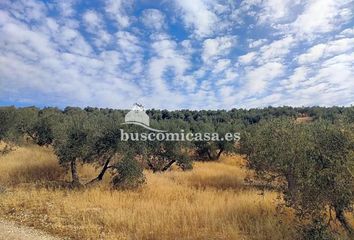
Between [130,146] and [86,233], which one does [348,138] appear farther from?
[130,146]

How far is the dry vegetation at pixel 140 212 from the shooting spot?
31.2 feet

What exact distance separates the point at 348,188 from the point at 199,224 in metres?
4.42

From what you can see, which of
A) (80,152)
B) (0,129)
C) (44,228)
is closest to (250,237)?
(44,228)

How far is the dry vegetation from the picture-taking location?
9.51m

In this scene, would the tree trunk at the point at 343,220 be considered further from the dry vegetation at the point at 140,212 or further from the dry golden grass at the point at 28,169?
the dry golden grass at the point at 28,169

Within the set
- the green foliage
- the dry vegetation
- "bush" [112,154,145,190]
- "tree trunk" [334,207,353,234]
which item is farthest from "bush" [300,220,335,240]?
"bush" [112,154,145,190]

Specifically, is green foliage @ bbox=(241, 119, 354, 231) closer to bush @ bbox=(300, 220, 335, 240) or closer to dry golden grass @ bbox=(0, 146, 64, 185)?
bush @ bbox=(300, 220, 335, 240)

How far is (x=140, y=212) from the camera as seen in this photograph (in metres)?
11.4

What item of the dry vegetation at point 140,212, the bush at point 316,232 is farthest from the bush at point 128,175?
the bush at point 316,232

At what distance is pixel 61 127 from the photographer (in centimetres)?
1812

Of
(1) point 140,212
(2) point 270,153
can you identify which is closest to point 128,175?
(1) point 140,212

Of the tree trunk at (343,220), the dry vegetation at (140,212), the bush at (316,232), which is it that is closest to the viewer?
the bush at (316,232)

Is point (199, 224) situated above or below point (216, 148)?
below

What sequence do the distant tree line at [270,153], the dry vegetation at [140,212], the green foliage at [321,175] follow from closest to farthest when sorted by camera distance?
1. the green foliage at [321,175]
2. the distant tree line at [270,153]
3. the dry vegetation at [140,212]
